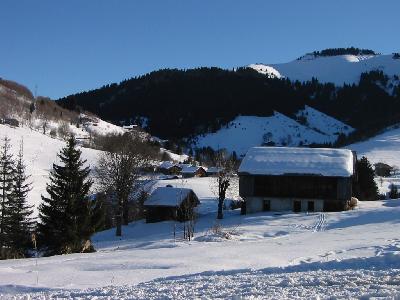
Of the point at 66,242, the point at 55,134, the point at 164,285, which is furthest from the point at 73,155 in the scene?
the point at 55,134

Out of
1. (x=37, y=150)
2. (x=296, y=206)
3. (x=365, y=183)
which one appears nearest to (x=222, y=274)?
(x=296, y=206)

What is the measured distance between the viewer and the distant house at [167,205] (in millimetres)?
50656

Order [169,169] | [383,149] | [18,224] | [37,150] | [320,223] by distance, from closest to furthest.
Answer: [320,223] → [18,224] → [37,150] → [169,169] → [383,149]

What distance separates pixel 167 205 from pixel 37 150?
83.0 metres

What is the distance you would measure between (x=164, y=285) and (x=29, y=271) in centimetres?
584

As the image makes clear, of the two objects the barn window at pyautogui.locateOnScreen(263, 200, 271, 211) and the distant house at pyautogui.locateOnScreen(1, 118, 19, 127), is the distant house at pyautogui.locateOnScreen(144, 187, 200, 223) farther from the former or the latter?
the distant house at pyautogui.locateOnScreen(1, 118, 19, 127)

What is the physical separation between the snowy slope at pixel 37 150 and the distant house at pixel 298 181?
171ft

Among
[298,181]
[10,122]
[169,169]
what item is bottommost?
[298,181]

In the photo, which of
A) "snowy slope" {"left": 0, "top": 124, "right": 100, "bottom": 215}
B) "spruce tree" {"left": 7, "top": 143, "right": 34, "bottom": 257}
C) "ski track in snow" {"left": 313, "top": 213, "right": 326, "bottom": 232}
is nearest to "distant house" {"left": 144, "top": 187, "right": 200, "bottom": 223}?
"spruce tree" {"left": 7, "top": 143, "right": 34, "bottom": 257}

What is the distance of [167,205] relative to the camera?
50.5m

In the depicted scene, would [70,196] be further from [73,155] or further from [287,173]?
[287,173]

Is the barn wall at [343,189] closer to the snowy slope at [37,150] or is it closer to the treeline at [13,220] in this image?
the treeline at [13,220]

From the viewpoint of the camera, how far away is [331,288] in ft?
33.4

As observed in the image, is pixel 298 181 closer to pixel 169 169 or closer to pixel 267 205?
pixel 267 205
